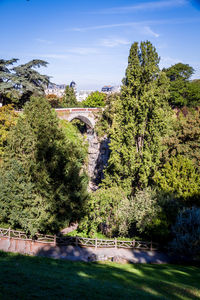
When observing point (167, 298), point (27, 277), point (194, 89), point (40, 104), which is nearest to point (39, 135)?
point (40, 104)

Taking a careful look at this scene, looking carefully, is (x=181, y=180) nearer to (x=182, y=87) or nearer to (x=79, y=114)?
(x=79, y=114)

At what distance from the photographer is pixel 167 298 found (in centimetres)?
833

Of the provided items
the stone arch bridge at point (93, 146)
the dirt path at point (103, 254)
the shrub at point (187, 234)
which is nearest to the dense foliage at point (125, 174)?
the shrub at point (187, 234)

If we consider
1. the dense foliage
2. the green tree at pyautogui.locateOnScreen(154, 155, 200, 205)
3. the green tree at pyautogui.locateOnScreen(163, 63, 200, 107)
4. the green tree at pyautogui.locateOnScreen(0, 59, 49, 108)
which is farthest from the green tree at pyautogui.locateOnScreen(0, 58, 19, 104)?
the green tree at pyautogui.locateOnScreen(163, 63, 200, 107)

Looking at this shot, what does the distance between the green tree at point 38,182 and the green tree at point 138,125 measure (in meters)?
4.51

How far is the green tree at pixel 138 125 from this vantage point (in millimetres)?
23250

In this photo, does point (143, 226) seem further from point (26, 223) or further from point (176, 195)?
point (26, 223)

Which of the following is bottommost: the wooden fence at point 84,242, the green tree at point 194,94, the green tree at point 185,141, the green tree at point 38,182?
the wooden fence at point 84,242

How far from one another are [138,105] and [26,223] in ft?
44.9

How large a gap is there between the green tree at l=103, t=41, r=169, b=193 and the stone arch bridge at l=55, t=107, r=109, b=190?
12433 mm

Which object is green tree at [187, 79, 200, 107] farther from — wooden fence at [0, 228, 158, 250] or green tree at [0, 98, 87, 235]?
wooden fence at [0, 228, 158, 250]

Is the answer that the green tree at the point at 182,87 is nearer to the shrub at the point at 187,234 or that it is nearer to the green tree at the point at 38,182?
the green tree at the point at 38,182

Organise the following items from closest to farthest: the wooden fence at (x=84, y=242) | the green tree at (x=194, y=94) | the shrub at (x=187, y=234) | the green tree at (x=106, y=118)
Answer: the shrub at (x=187, y=234), the wooden fence at (x=84, y=242), the green tree at (x=106, y=118), the green tree at (x=194, y=94)

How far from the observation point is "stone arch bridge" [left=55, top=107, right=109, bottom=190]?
3747cm
